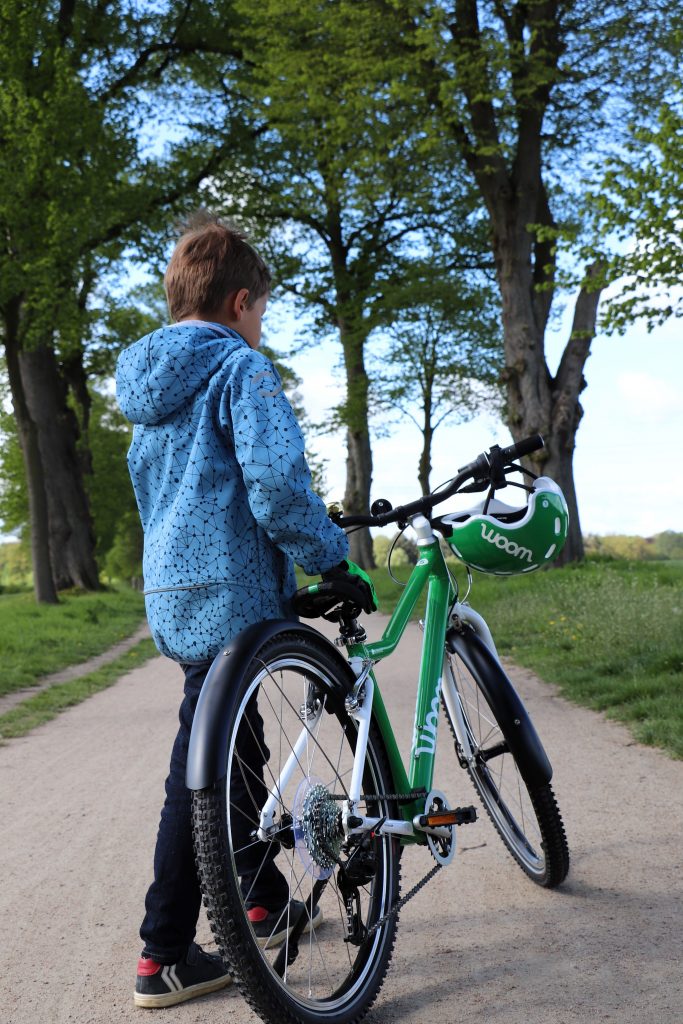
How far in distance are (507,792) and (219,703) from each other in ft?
5.51

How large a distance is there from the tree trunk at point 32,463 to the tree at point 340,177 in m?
6.42

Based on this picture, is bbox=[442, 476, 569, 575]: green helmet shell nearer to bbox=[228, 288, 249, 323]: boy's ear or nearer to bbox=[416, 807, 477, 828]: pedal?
bbox=[416, 807, 477, 828]: pedal

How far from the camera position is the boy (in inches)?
105

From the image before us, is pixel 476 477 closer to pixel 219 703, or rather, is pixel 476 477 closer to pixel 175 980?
pixel 219 703

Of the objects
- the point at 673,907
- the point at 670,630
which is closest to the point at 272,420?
the point at 673,907

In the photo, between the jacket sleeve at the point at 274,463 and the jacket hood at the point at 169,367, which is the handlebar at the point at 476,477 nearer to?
the jacket sleeve at the point at 274,463

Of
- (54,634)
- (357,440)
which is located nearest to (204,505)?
(54,634)

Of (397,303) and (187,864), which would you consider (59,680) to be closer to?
(187,864)

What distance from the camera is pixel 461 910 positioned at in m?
3.46

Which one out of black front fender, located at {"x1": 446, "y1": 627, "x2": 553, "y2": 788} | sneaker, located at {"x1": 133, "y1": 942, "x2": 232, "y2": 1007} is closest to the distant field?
black front fender, located at {"x1": 446, "y1": 627, "x2": 553, "y2": 788}

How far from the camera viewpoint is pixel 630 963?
2.90m

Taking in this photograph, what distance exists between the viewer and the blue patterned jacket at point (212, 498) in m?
2.66

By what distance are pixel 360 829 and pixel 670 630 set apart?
21.4ft

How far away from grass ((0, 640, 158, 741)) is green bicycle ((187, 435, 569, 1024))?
15.6 ft
